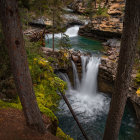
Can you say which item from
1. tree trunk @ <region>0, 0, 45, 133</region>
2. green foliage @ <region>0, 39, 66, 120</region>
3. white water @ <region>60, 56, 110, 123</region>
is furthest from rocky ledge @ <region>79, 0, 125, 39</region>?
tree trunk @ <region>0, 0, 45, 133</region>

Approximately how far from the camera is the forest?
3.39 m

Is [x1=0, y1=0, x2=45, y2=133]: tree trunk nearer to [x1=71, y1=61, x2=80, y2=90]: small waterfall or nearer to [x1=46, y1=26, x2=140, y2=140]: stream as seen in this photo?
[x1=46, y1=26, x2=140, y2=140]: stream

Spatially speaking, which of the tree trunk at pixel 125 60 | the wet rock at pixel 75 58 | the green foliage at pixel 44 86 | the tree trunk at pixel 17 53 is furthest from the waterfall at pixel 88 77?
the tree trunk at pixel 17 53

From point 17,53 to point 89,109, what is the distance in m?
9.39

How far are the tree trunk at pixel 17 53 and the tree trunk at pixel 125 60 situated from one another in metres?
2.77

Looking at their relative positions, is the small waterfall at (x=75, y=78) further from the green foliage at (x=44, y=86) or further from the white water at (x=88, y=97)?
the green foliage at (x=44, y=86)

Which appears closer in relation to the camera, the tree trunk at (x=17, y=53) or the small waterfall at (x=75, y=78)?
the tree trunk at (x=17, y=53)

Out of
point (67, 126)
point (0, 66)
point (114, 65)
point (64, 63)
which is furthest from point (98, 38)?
point (0, 66)

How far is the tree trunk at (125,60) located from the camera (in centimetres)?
330

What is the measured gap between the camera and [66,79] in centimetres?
1251

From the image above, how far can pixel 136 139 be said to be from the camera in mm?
8602

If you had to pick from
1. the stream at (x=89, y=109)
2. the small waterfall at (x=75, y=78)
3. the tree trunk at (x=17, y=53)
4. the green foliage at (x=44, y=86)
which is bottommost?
the stream at (x=89, y=109)

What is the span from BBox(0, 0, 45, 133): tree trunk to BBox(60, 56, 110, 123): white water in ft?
22.3

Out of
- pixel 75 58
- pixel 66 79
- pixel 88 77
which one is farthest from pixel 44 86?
pixel 88 77
